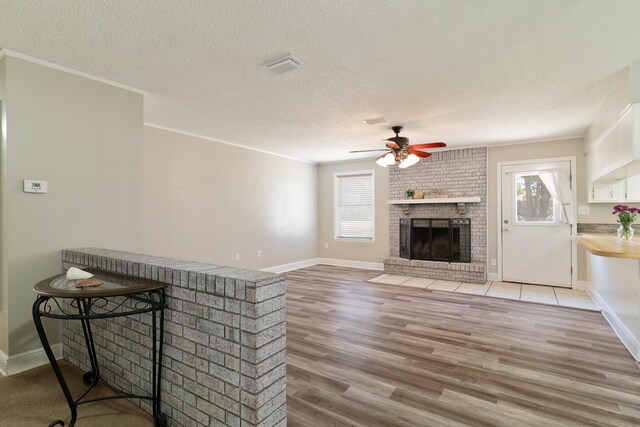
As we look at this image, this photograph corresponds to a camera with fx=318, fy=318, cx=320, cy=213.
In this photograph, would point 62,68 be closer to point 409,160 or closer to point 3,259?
point 3,259

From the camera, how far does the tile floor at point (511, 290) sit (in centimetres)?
439

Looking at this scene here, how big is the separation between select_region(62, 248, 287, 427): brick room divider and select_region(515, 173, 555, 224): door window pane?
5462 mm

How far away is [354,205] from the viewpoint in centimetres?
739

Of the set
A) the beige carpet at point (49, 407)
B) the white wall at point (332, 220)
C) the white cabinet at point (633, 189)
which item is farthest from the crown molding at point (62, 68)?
the white cabinet at point (633, 189)

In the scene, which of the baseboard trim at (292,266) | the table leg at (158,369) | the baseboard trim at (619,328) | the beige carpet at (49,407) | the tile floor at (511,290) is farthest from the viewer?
the baseboard trim at (292,266)

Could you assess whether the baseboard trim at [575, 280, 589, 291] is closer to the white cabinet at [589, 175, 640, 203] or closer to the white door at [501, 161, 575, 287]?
the white door at [501, 161, 575, 287]

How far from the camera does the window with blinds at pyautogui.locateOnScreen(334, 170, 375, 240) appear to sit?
7195 millimetres

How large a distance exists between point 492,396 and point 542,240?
4.18m

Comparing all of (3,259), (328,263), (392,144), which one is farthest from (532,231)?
(3,259)

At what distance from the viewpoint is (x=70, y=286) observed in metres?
1.70

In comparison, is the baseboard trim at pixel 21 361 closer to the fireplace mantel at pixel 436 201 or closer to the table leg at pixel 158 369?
the table leg at pixel 158 369

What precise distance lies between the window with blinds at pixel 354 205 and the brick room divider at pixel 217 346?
5615 mm

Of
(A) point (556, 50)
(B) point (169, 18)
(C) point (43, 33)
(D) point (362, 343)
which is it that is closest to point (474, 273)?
(D) point (362, 343)

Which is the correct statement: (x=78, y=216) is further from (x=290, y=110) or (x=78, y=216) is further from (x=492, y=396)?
(x=492, y=396)
